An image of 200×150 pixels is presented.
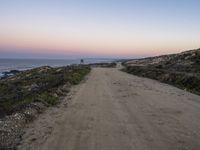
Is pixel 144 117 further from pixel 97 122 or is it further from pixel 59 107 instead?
pixel 59 107

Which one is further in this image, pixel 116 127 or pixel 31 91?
pixel 31 91

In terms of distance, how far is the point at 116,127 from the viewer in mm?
12258

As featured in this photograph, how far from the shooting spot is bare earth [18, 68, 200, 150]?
9992 millimetres

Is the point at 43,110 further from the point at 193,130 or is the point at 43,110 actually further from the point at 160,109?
the point at 193,130

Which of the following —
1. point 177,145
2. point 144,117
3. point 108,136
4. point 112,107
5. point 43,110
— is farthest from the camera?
point 112,107

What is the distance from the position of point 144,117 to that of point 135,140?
384 cm

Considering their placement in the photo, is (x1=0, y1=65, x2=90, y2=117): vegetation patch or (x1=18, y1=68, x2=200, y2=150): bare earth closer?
(x1=18, y1=68, x2=200, y2=150): bare earth

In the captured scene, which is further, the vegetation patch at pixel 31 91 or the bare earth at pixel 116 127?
the vegetation patch at pixel 31 91

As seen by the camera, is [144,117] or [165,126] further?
[144,117]

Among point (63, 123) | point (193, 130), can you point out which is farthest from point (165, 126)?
point (63, 123)

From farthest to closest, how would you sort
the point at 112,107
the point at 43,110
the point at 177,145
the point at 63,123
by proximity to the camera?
the point at 112,107
the point at 43,110
the point at 63,123
the point at 177,145

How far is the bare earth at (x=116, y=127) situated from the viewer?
32.8 feet

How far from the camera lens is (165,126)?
1255 cm

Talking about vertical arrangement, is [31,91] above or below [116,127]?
below
